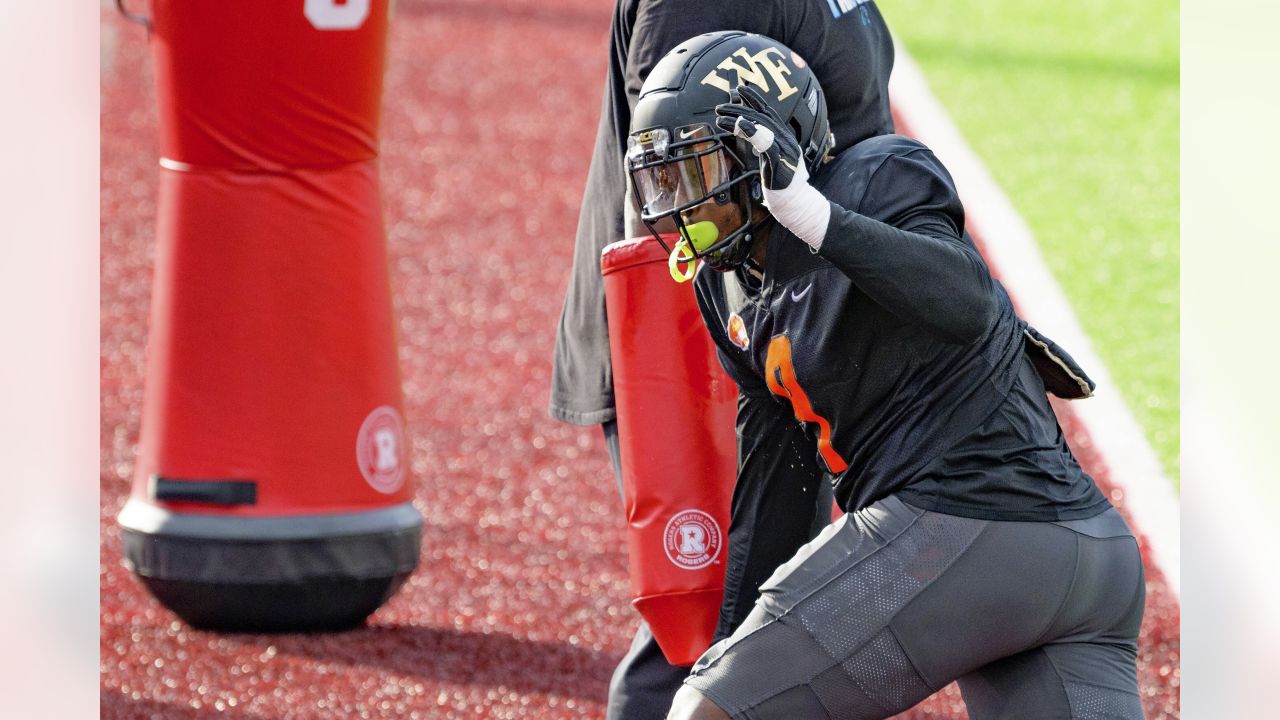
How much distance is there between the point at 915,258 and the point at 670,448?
978 millimetres

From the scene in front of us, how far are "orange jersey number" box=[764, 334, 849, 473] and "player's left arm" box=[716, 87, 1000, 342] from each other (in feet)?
0.81

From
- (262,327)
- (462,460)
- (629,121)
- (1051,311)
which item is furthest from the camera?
(1051,311)

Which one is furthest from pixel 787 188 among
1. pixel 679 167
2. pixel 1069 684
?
pixel 1069 684

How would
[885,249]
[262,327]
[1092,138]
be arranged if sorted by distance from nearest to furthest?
[885,249], [262,327], [1092,138]

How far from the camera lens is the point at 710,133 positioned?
2.79 m

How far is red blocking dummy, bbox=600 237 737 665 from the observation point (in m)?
3.42

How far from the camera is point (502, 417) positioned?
7559 mm

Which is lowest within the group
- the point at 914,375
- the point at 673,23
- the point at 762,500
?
the point at 762,500

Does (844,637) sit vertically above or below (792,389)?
below

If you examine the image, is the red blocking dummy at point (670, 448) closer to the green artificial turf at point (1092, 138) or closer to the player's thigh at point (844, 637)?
the player's thigh at point (844, 637)

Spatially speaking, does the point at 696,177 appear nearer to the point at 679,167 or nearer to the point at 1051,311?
the point at 679,167

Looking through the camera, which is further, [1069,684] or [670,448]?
[670,448]
